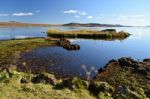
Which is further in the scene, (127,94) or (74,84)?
(74,84)

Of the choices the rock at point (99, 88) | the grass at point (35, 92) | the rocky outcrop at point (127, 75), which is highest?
the grass at point (35, 92)

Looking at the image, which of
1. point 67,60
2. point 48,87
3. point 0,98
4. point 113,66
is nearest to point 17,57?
point 67,60

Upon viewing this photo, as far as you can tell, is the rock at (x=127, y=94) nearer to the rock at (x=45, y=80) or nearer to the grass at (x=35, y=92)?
the grass at (x=35, y=92)

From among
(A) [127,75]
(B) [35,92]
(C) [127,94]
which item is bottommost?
(A) [127,75]

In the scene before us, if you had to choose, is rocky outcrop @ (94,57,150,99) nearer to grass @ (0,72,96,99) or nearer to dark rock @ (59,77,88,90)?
dark rock @ (59,77,88,90)

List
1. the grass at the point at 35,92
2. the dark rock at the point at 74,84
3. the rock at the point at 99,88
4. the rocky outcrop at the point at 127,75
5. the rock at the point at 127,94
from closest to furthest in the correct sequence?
the grass at the point at 35,92
the rock at the point at 127,94
the dark rock at the point at 74,84
the rock at the point at 99,88
the rocky outcrop at the point at 127,75

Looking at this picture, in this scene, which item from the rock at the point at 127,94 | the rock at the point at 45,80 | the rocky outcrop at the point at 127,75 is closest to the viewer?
the rock at the point at 127,94

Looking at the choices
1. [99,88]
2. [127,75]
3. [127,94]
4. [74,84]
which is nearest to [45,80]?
[74,84]

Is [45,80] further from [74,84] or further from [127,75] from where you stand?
[127,75]

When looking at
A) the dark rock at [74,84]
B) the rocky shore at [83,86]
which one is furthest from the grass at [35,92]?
the dark rock at [74,84]

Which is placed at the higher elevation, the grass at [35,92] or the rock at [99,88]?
the grass at [35,92]

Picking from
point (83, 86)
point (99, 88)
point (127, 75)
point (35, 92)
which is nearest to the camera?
point (35, 92)

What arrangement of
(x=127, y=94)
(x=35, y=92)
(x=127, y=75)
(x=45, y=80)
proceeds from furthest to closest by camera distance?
(x=127, y=75)
(x=45, y=80)
(x=127, y=94)
(x=35, y=92)

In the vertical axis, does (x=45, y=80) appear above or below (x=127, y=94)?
above
